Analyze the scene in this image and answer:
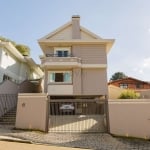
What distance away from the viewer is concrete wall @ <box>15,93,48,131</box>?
13727 mm

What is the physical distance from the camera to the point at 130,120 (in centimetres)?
1362

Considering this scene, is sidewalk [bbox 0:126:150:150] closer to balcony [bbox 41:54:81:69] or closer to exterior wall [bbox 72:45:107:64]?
balcony [bbox 41:54:81:69]

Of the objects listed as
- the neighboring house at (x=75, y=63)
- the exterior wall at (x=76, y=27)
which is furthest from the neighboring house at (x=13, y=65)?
the exterior wall at (x=76, y=27)

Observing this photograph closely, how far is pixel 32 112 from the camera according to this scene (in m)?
14.0

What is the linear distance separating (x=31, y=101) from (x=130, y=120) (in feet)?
22.1

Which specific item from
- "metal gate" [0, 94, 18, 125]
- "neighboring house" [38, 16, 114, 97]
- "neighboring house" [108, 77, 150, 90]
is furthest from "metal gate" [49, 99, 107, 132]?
"neighboring house" [108, 77, 150, 90]

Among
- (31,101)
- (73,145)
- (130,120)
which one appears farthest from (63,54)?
(73,145)

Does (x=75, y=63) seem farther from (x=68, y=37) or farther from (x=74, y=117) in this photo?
(x=74, y=117)

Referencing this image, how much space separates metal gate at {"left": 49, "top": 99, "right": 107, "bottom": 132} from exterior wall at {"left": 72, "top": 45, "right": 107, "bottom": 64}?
490cm

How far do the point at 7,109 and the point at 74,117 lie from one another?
6.05m

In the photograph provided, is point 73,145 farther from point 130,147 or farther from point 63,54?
point 63,54

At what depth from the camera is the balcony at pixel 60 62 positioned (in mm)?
21484

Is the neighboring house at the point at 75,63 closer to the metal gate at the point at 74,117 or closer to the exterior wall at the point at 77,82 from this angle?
the exterior wall at the point at 77,82

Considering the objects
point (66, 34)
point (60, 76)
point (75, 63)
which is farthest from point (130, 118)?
point (66, 34)
